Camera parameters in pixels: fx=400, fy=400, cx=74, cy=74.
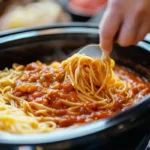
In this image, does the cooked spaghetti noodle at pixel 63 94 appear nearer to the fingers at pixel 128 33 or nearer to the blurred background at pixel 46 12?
the fingers at pixel 128 33

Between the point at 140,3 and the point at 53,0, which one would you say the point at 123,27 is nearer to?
the point at 140,3

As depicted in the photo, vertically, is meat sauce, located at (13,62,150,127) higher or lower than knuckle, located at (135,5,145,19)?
lower

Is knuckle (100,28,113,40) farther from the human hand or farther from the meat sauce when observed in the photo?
the meat sauce

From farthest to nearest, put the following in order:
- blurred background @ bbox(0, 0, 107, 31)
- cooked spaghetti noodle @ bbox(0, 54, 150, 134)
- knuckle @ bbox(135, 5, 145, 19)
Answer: blurred background @ bbox(0, 0, 107, 31), cooked spaghetti noodle @ bbox(0, 54, 150, 134), knuckle @ bbox(135, 5, 145, 19)

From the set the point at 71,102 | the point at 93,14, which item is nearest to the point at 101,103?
the point at 71,102

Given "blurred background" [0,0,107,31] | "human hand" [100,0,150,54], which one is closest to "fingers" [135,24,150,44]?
Answer: "human hand" [100,0,150,54]

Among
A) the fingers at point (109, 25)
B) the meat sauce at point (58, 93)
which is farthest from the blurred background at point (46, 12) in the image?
the fingers at point (109, 25)

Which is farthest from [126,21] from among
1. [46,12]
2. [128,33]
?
[46,12]

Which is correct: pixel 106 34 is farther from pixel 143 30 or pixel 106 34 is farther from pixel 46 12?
pixel 46 12
